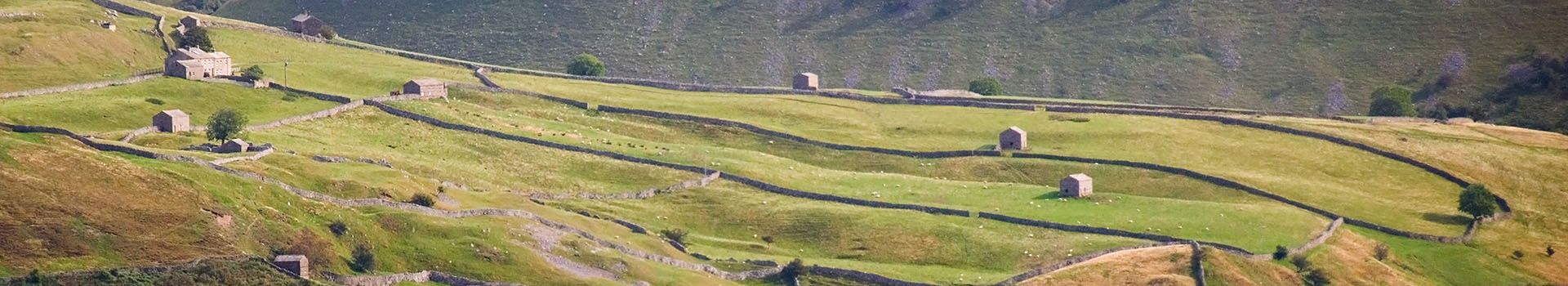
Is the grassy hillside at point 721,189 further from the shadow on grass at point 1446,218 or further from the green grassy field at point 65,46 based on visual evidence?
the green grassy field at point 65,46

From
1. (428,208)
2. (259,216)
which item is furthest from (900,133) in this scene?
(259,216)

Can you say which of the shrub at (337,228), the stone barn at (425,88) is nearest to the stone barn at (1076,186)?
the shrub at (337,228)

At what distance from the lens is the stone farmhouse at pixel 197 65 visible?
161750 millimetres

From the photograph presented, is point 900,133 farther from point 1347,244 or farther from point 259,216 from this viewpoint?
point 259,216

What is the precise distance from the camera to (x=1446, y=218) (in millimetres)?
141375

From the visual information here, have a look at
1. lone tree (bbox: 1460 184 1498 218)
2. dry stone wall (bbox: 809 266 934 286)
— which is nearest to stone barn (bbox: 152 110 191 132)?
dry stone wall (bbox: 809 266 934 286)

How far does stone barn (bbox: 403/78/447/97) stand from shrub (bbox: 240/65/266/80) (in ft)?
34.9

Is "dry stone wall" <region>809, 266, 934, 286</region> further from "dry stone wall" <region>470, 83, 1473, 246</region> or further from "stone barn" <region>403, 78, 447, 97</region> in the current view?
"stone barn" <region>403, 78, 447, 97</region>

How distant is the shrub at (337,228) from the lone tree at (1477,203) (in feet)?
238

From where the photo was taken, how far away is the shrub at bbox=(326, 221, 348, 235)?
107 m

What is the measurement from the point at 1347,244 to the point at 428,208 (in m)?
53.7

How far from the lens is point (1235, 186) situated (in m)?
147

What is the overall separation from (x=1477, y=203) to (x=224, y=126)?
77.3 meters

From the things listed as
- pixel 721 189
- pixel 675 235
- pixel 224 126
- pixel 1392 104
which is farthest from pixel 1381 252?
pixel 1392 104
